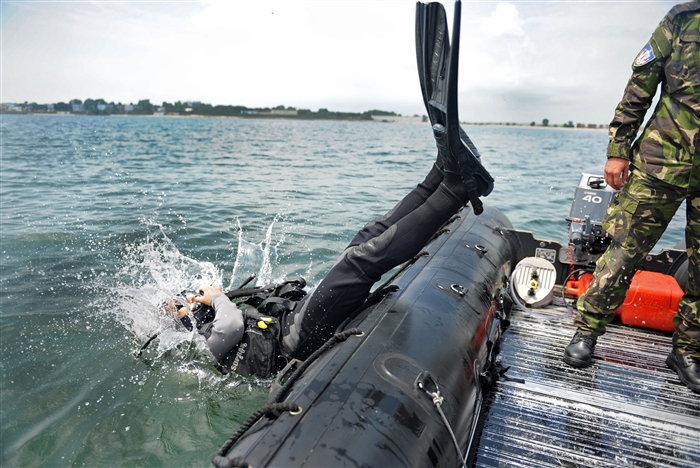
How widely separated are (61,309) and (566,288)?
15.0 ft

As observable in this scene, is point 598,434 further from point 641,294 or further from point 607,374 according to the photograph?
point 641,294

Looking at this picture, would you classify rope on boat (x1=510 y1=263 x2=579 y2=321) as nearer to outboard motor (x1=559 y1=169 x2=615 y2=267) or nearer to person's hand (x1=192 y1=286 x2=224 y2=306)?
outboard motor (x1=559 y1=169 x2=615 y2=267)

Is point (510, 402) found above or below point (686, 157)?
below

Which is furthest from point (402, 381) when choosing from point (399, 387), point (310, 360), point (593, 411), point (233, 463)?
point (593, 411)

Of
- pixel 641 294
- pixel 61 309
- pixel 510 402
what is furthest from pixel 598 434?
pixel 61 309

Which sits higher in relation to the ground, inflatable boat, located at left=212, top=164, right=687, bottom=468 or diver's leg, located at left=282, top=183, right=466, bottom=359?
diver's leg, located at left=282, top=183, right=466, bottom=359

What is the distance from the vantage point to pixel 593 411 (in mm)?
2336

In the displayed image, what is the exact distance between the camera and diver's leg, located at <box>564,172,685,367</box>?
7.73 feet

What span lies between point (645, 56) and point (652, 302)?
1.66 metres

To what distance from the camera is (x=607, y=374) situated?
8.64ft

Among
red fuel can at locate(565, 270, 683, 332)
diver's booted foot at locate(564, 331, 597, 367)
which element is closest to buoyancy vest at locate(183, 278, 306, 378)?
diver's booted foot at locate(564, 331, 597, 367)

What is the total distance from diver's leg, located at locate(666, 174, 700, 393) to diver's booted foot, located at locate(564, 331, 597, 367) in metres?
0.44

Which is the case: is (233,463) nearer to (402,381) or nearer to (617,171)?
(402,381)

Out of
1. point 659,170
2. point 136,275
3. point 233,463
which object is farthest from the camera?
point 136,275
